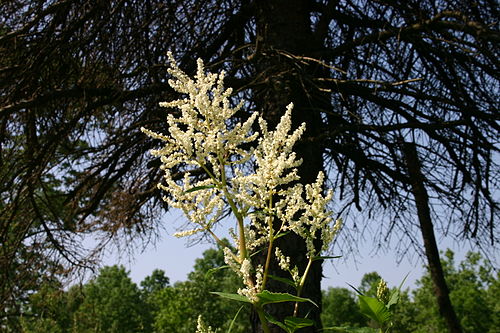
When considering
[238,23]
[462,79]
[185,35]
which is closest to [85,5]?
[185,35]

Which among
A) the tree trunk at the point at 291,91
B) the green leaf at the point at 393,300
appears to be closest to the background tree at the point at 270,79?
the tree trunk at the point at 291,91

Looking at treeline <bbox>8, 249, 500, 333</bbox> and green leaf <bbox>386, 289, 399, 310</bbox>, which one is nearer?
green leaf <bbox>386, 289, 399, 310</bbox>

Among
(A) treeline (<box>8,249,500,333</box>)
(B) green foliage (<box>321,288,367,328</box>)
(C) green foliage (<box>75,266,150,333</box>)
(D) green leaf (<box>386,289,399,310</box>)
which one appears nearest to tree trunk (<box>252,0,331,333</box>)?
(D) green leaf (<box>386,289,399,310</box>)

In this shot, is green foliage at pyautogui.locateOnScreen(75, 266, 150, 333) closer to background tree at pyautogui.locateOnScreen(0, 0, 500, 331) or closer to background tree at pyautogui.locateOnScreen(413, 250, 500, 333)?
background tree at pyautogui.locateOnScreen(413, 250, 500, 333)

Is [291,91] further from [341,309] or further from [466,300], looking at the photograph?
[341,309]

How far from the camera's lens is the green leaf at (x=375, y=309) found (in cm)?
90

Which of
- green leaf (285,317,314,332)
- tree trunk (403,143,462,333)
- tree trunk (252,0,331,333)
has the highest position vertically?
tree trunk (252,0,331,333)

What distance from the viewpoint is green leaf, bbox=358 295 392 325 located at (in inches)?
35.4

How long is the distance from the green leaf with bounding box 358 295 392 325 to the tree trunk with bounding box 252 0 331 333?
2093mm

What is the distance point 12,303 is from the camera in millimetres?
5195

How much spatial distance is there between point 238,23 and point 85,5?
1.68 metres

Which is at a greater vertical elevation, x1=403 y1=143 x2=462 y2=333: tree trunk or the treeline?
the treeline

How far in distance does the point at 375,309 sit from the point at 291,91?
3240 millimetres

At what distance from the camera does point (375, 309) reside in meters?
0.91
